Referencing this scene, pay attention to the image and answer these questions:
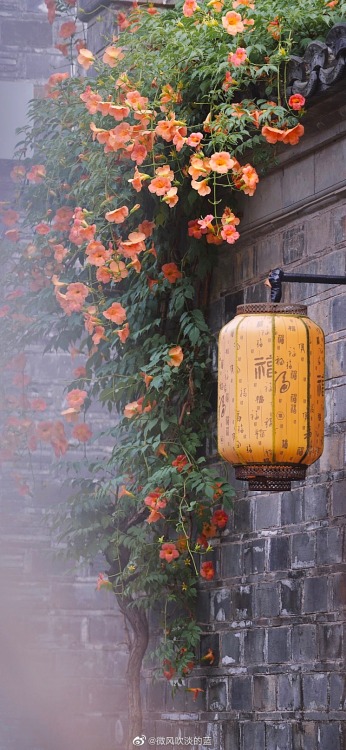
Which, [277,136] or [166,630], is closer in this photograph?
[277,136]

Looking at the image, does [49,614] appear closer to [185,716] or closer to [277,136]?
[185,716]

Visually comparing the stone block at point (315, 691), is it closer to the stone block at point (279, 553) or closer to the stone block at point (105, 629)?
the stone block at point (279, 553)

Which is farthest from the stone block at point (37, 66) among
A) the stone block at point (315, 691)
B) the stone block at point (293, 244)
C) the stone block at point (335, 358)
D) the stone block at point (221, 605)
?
the stone block at point (315, 691)

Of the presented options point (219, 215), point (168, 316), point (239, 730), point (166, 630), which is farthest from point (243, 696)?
point (219, 215)

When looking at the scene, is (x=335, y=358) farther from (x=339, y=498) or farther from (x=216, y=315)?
(x=216, y=315)

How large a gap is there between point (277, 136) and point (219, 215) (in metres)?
0.97

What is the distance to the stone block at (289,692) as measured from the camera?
597 centimetres

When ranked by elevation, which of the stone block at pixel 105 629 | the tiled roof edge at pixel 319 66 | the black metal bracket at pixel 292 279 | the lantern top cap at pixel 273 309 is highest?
the tiled roof edge at pixel 319 66

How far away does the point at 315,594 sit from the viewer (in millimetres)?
5891

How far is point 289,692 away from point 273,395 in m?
1.78

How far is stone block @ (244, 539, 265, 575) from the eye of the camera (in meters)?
6.41

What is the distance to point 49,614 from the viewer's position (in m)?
9.82

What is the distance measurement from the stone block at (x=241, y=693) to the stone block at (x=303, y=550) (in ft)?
2.34

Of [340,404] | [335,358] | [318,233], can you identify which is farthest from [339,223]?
[340,404]
